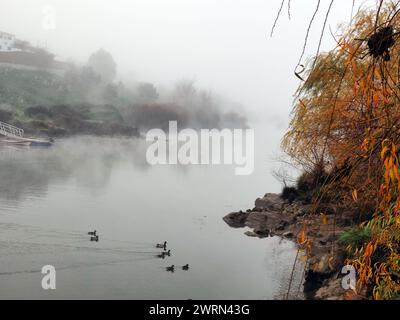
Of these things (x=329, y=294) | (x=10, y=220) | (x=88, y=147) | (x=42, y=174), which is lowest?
(x=329, y=294)

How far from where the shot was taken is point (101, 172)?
29.2 m

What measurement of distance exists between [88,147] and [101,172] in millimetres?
16171

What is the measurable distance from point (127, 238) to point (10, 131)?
32.5 m

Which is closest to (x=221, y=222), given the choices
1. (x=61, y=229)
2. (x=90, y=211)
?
(x=90, y=211)

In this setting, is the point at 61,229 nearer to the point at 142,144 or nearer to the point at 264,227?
the point at 264,227

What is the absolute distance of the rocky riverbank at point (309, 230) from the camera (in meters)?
10.0

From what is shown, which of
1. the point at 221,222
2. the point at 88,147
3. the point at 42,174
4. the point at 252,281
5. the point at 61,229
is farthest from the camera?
the point at 88,147

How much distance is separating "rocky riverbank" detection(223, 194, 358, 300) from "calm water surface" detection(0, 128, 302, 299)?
0.81 m

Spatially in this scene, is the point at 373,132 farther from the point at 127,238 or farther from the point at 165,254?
the point at 127,238

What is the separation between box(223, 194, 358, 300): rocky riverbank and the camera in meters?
10.0

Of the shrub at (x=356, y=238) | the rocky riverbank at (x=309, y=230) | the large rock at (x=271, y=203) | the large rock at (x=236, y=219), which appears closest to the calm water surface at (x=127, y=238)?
the large rock at (x=236, y=219)

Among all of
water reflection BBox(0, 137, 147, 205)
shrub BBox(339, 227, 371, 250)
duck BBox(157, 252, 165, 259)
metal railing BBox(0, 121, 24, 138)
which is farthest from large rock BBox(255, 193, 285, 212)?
metal railing BBox(0, 121, 24, 138)

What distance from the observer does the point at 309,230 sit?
12.9 metres

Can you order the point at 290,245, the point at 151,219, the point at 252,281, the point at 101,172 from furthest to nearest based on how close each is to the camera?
the point at 101,172
the point at 151,219
the point at 290,245
the point at 252,281
